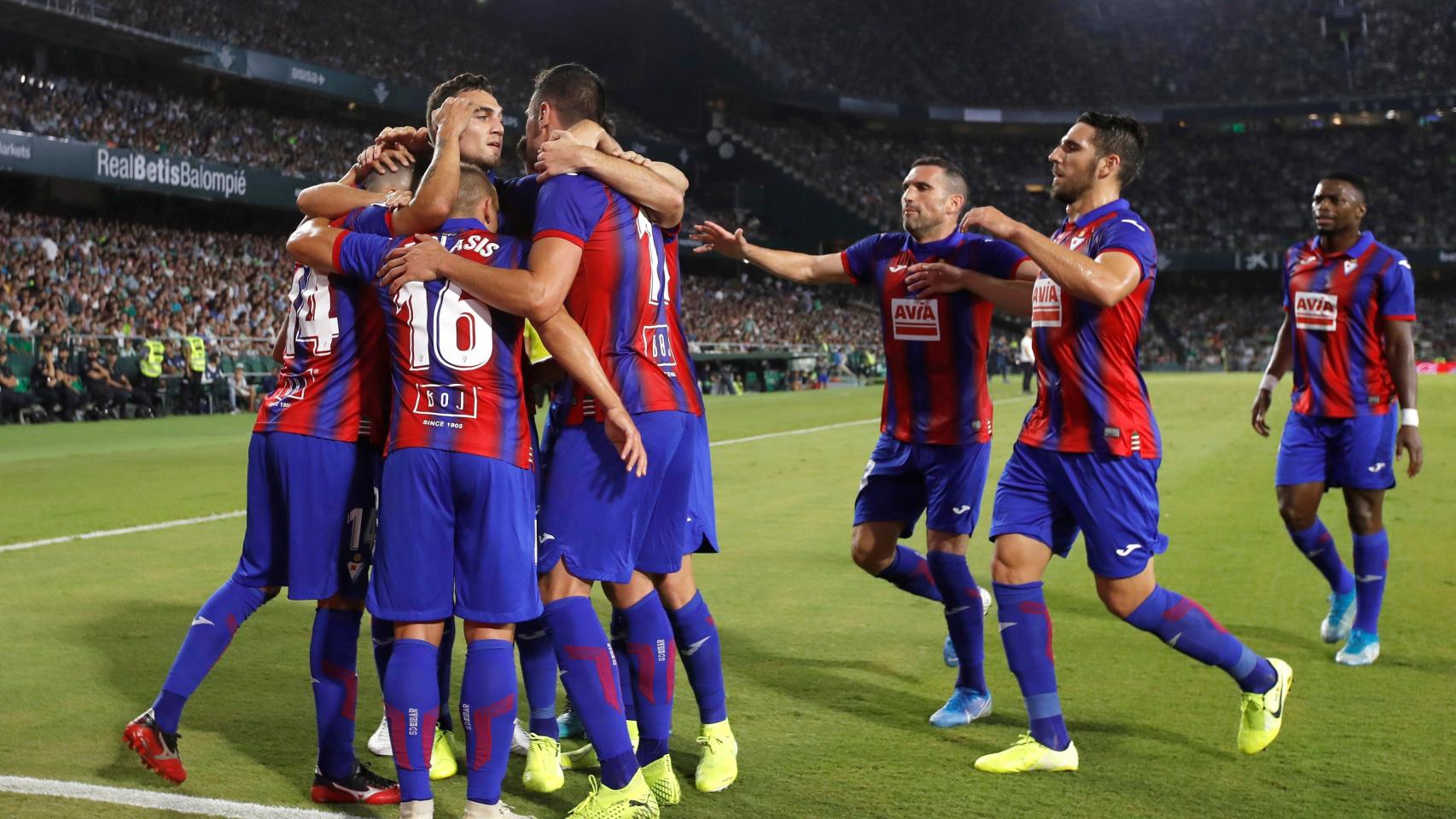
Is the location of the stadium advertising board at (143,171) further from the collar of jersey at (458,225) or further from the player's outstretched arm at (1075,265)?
the player's outstretched arm at (1075,265)

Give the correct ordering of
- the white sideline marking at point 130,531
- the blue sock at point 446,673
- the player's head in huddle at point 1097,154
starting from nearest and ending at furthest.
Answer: the blue sock at point 446,673 < the player's head in huddle at point 1097,154 < the white sideline marking at point 130,531

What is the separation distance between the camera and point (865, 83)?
229 ft

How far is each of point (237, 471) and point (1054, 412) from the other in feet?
39.5

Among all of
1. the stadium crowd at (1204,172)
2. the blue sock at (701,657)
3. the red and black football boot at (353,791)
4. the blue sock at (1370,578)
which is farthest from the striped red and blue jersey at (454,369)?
the stadium crowd at (1204,172)

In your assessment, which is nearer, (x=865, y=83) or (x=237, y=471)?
→ (x=237, y=471)

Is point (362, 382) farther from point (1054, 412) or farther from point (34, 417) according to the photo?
point (34, 417)

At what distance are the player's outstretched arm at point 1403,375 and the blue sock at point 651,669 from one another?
4.50 m

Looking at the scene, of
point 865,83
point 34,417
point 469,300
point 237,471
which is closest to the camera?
point 469,300

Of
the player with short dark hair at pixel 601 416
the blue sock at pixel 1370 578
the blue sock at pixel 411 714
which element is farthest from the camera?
the blue sock at pixel 1370 578

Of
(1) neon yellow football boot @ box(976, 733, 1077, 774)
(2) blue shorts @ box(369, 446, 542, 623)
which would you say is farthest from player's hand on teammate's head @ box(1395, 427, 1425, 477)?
(2) blue shorts @ box(369, 446, 542, 623)

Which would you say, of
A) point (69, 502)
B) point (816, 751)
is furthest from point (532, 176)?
point (69, 502)

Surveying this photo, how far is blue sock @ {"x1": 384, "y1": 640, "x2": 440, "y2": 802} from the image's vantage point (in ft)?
12.6

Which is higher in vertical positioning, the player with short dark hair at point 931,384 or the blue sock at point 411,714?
the player with short dark hair at point 931,384

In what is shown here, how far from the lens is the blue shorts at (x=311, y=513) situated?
4418mm
